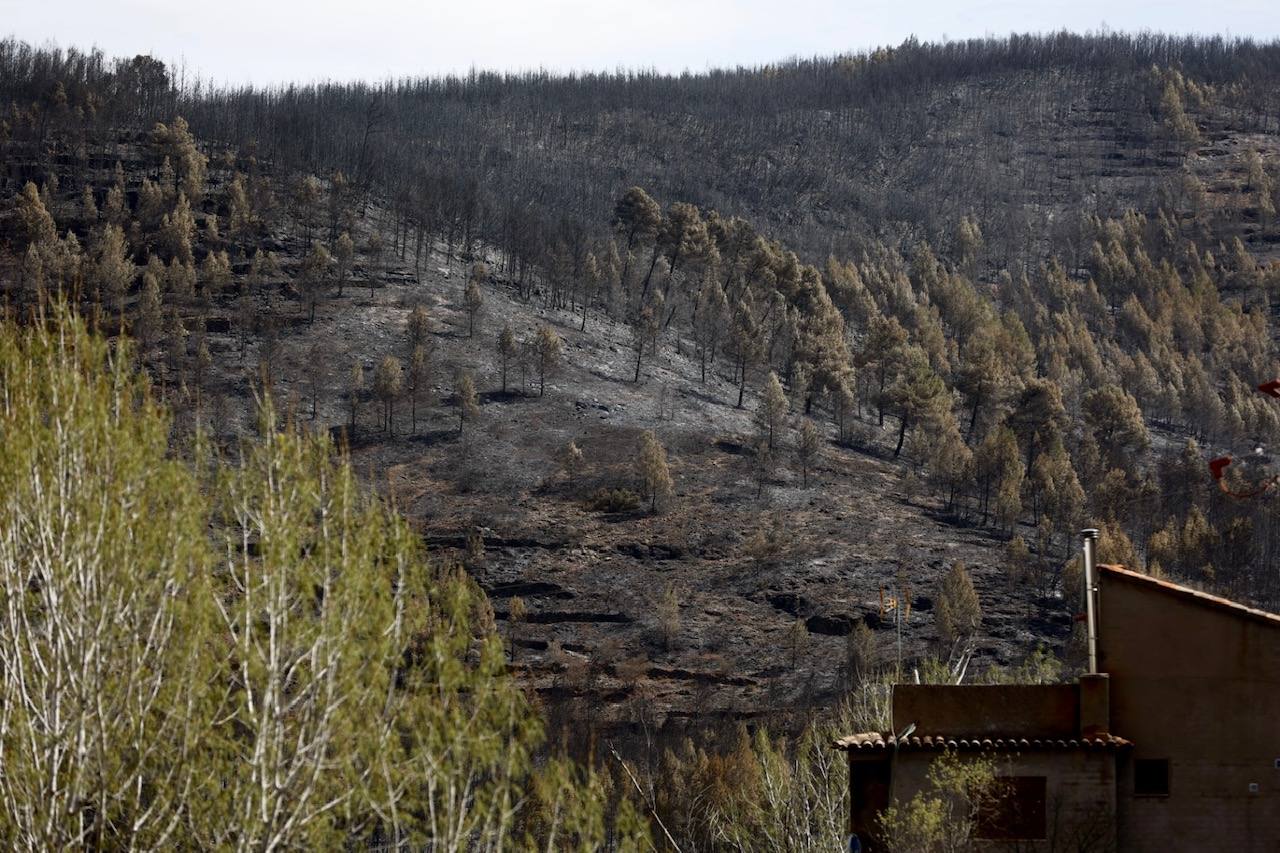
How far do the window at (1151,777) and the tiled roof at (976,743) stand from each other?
42 centimetres

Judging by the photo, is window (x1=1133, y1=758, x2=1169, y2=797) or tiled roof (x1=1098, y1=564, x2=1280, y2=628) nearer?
tiled roof (x1=1098, y1=564, x2=1280, y2=628)

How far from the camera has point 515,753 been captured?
65.0 feet

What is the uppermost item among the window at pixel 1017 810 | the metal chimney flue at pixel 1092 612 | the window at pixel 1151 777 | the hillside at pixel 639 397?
the metal chimney flue at pixel 1092 612

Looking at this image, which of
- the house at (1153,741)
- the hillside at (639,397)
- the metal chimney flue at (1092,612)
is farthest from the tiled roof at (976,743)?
the hillside at (639,397)

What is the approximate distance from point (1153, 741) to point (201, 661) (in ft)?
42.2

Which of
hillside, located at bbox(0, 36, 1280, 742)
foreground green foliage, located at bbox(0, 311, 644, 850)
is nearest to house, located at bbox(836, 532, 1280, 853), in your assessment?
foreground green foliage, located at bbox(0, 311, 644, 850)

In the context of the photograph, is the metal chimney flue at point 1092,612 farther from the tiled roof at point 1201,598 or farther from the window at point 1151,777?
the window at point 1151,777

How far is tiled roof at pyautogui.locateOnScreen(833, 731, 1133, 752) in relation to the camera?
24.9m

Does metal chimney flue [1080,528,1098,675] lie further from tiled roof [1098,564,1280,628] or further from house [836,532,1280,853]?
tiled roof [1098,564,1280,628]

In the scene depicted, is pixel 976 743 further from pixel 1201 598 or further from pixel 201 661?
pixel 201 661

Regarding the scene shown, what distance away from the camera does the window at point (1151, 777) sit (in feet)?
81.6

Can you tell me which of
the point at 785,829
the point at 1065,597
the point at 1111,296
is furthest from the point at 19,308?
the point at 1111,296

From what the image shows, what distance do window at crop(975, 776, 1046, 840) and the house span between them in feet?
0.05

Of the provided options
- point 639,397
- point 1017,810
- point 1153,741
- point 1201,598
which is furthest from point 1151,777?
point 639,397
